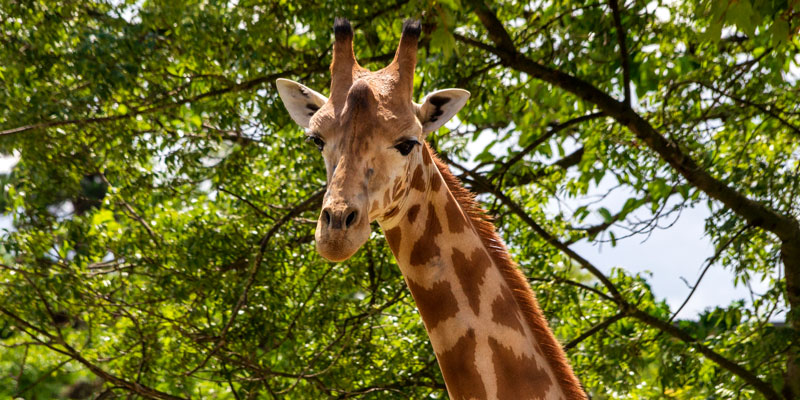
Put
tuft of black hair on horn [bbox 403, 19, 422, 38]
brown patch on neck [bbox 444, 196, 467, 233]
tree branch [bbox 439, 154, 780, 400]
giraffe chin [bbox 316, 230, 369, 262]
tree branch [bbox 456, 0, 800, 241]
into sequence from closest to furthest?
giraffe chin [bbox 316, 230, 369, 262]
tuft of black hair on horn [bbox 403, 19, 422, 38]
brown patch on neck [bbox 444, 196, 467, 233]
tree branch [bbox 439, 154, 780, 400]
tree branch [bbox 456, 0, 800, 241]

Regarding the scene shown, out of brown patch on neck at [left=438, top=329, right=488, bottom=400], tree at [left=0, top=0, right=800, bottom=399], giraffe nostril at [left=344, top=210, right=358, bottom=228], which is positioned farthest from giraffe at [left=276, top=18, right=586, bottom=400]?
tree at [left=0, top=0, right=800, bottom=399]

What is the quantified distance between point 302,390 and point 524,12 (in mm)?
3743

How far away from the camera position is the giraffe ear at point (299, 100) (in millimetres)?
3629

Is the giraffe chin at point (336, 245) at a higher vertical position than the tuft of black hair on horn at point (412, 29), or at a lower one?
lower

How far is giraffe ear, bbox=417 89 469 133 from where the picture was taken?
342 centimetres

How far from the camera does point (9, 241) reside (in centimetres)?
671

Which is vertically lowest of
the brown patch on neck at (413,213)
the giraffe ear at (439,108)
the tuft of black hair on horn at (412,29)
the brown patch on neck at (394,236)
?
the brown patch on neck at (394,236)

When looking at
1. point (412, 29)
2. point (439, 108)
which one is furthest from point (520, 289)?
point (412, 29)

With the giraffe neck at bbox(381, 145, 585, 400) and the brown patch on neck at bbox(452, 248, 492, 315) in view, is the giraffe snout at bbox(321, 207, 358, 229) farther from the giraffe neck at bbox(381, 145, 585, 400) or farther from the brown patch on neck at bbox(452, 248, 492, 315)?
the brown patch on neck at bbox(452, 248, 492, 315)

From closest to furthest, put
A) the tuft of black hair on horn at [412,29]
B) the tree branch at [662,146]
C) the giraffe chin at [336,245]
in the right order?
1. the giraffe chin at [336,245]
2. the tuft of black hair on horn at [412,29]
3. the tree branch at [662,146]

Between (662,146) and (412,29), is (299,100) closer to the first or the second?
(412,29)

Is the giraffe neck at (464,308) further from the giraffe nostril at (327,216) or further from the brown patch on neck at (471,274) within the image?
the giraffe nostril at (327,216)

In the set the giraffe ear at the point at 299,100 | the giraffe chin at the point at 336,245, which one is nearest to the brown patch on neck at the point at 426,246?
the giraffe ear at the point at 299,100

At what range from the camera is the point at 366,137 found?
3066mm
